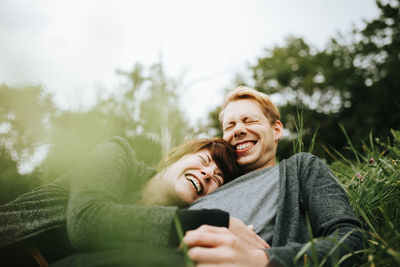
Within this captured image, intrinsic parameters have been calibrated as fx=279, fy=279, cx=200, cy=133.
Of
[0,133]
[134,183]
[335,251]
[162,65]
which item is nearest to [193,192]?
[134,183]

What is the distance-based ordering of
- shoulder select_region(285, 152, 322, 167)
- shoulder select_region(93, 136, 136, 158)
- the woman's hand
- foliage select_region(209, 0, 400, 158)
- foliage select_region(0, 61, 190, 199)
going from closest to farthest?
the woman's hand < shoulder select_region(93, 136, 136, 158) < shoulder select_region(285, 152, 322, 167) < foliage select_region(0, 61, 190, 199) < foliage select_region(209, 0, 400, 158)

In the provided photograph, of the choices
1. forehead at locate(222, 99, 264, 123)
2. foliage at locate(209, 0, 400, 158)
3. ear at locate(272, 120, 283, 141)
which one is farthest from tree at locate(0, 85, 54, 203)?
foliage at locate(209, 0, 400, 158)

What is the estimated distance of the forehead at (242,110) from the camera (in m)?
2.51

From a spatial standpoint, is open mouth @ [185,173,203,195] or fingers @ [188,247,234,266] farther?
open mouth @ [185,173,203,195]

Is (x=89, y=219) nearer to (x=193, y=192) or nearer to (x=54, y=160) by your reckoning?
(x=193, y=192)

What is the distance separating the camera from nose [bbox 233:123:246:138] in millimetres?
2410

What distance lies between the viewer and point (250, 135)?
243 centimetres

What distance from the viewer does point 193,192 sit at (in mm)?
1845

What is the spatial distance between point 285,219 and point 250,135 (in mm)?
1016

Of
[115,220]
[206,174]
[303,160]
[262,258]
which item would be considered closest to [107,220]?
[115,220]

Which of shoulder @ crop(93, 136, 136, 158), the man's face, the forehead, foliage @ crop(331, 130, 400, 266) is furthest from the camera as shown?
the forehead

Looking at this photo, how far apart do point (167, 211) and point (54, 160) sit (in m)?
3.83

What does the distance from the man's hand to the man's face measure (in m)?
1.27

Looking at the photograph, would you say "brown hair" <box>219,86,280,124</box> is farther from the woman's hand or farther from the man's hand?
the man's hand
